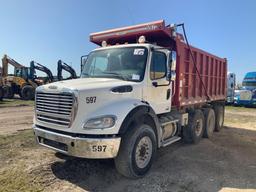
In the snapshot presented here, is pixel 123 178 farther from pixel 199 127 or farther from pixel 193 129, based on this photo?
pixel 199 127

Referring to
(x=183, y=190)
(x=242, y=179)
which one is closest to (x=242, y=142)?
(x=242, y=179)

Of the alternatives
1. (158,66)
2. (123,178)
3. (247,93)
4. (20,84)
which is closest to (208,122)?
(158,66)

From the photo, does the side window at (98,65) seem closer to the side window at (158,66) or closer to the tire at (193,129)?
the side window at (158,66)

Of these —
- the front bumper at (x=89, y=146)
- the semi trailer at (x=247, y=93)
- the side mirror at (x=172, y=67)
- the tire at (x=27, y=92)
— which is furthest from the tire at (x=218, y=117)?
the tire at (x=27, y=92)

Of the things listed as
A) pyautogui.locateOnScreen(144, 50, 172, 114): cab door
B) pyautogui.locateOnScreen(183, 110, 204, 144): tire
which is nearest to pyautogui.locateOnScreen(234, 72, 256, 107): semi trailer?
pyautogui.locateOnScreen(183, 110, 204, 144): tire

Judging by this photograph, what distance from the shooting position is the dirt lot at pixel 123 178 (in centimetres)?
484

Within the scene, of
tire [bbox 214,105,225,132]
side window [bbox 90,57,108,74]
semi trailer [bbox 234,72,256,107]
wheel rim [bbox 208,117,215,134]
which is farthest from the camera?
semi trailer [bbox 234,72,256,107]

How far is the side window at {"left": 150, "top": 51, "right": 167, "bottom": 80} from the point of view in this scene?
19.1 feet

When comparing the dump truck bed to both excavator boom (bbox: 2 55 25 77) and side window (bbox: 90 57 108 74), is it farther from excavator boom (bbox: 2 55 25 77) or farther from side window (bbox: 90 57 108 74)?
excavator boom (bbox: 2 55 25 77)

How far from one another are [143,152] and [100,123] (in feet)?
4.15

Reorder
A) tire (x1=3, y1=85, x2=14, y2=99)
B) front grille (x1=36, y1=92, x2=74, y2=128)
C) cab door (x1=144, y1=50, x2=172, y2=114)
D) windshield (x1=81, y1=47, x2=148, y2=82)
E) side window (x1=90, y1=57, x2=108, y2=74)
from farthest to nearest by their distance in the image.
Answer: tire (x1=3, y1=85, x2=14, y2=99) → side window (x1=90, y1=57, x2=108, y2=74) → cab door (x1=144, y1=50, x2=172, y2=114) → windshield (x1=81, y1=47, x2=148, y2=82) → front grille (x1=36, y1=92, x2=74, y2=128)

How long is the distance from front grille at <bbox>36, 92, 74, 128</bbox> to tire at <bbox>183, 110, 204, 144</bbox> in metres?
4.47

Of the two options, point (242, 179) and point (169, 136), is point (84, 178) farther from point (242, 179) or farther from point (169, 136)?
point (242, 179)

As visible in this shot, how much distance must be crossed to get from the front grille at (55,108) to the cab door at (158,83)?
5.67 feet
